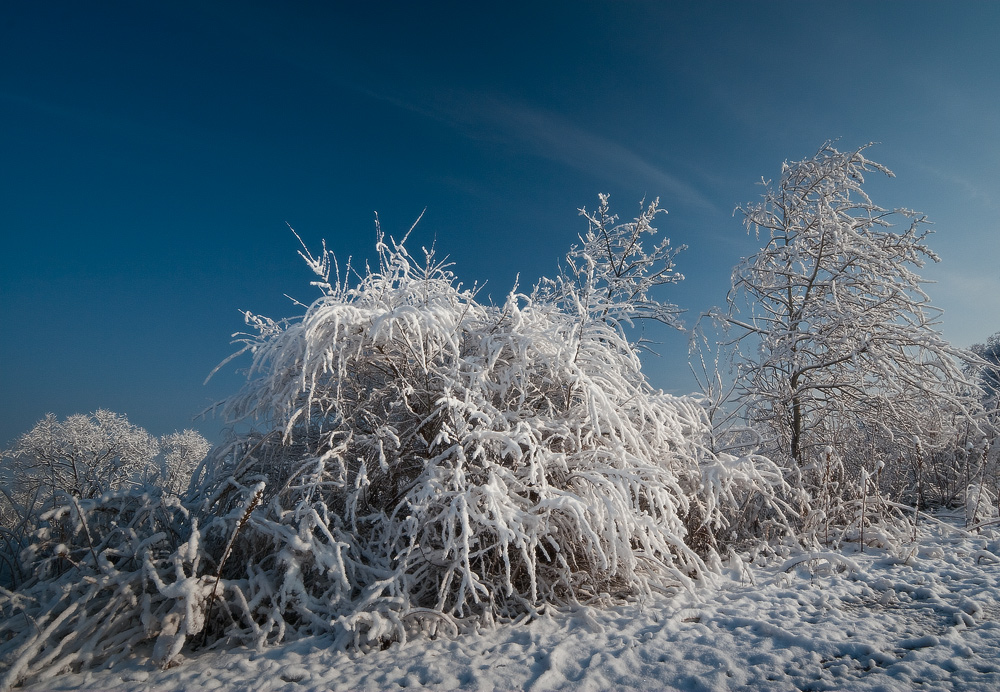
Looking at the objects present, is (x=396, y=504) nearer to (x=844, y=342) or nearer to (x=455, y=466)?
(x=455, y=466)

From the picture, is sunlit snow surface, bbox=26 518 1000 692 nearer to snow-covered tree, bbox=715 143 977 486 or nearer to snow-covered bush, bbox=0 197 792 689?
snow-covered bush, bbox=0 197 792 689

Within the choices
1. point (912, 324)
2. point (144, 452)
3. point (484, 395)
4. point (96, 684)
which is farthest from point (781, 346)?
point (144, 452)

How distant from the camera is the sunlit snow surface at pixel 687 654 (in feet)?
7.61

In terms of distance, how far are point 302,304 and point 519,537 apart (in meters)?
2.47

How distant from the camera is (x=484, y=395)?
4.05 meters

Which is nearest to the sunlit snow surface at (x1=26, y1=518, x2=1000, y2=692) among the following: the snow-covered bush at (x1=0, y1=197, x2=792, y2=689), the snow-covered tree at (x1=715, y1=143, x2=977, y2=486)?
the snow-covered bush at (x1=0, y1=197, x2=792, y2=689)

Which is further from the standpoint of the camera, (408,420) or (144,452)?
(144,452)

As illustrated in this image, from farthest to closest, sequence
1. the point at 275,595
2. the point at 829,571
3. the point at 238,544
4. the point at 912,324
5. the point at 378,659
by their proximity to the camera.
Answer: the point at 912,324 → the point at 829,571 → the point at 238,544 → the point at 275,595 → the point at 378,659

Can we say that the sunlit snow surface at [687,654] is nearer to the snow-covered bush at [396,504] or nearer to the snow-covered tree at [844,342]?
the snow-covered bush at [396,504]

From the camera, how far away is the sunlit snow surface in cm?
232

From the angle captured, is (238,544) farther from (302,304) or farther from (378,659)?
(302,304)

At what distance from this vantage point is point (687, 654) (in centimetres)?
256

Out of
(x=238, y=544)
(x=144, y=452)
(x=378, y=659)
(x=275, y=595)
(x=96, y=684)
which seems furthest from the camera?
(x=144, y=452)

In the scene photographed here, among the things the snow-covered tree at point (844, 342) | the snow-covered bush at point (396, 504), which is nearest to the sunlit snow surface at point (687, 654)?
the snow-covered bush at point (396, 504)
